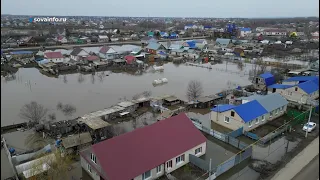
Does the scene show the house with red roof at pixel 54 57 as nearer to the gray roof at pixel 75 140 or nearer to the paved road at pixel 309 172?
the gray roof at pixel 75 140

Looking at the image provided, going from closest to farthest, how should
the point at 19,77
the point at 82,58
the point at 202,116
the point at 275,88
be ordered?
the point at 202,116
the point at 275,88
the point at 19,77
the point at 82,58

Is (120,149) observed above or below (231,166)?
above

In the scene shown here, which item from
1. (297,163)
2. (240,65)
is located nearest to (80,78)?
(240,65)

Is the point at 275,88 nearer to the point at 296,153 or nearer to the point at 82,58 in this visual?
the point at 296,153

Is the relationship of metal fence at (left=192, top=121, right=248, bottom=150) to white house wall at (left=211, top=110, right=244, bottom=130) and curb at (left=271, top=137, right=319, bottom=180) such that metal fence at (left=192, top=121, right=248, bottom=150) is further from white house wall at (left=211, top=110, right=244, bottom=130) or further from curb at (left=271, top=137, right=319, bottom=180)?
curb at (left=271, top=137, right=319, bottom=180)

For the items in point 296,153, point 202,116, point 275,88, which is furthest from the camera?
point 275,88

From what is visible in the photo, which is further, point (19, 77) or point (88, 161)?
point (19, 77)

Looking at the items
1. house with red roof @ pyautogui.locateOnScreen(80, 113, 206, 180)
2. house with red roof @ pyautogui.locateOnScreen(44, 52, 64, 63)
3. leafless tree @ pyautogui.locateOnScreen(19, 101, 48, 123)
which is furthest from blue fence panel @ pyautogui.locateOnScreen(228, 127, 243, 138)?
house with red roof @ pyautogui.locateOnScreen(44, 52, 64, 63)

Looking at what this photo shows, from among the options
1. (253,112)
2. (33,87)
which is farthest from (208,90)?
(33,87)
